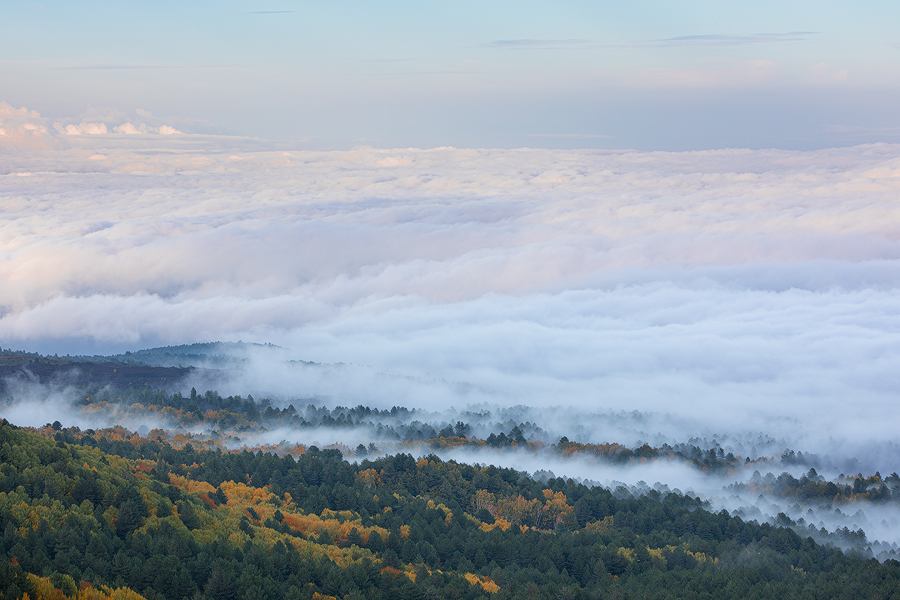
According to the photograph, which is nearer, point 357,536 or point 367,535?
point 357,536

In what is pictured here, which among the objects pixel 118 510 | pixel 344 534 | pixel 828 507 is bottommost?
pixel 828 507

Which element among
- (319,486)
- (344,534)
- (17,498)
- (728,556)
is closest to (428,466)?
(319,486)

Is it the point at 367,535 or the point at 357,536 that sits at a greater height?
the point at 357,536

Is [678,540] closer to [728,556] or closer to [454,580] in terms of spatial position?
[728,556]

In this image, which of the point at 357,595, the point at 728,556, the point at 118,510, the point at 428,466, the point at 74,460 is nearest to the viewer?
the point at 357,595

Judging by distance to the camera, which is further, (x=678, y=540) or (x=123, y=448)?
(x=123, y=448)

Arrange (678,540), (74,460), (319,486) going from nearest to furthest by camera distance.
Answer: (74,460)
(678,540)
(319,486)

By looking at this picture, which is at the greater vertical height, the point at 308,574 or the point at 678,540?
the point at 308,574

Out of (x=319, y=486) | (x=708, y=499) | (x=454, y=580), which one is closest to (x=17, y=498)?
(x=454, y=580)
